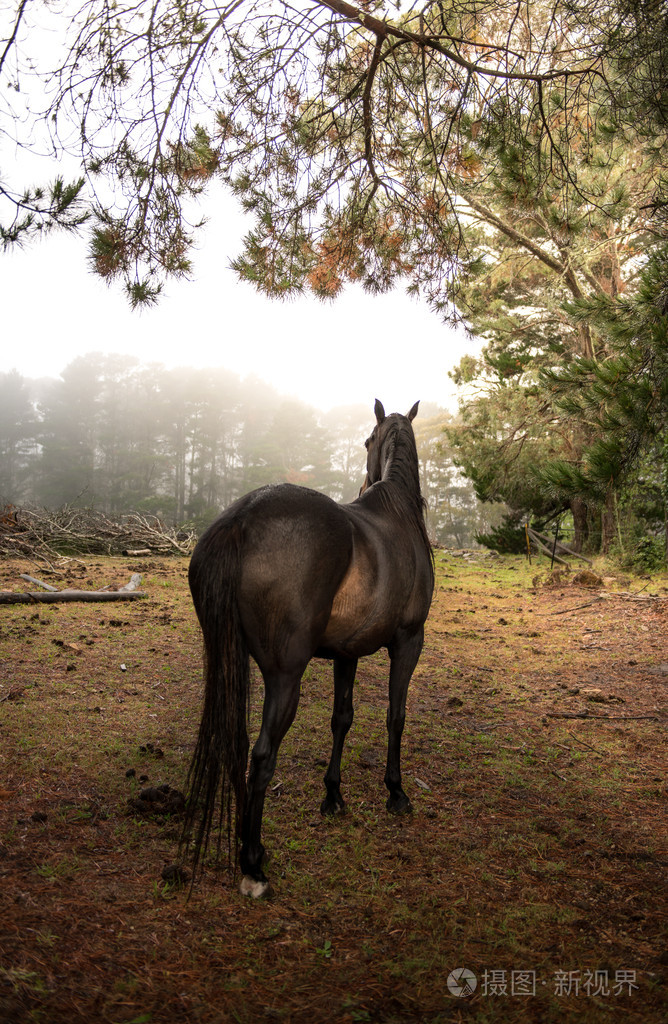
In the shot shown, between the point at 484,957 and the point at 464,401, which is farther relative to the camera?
the point at 464,401

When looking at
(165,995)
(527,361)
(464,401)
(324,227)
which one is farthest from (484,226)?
(165,995)

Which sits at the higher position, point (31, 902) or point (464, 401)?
point (464, 401)

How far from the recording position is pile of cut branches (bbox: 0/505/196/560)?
10.2m

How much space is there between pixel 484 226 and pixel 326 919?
13634 mm

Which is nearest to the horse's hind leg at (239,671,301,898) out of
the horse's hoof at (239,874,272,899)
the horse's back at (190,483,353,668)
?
the horse's hoof at (239,874,272,899)

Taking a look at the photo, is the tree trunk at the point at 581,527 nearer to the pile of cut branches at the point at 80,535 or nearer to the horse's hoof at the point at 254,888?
the pile of cut branches at the point at 80,535

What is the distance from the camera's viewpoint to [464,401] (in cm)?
1603

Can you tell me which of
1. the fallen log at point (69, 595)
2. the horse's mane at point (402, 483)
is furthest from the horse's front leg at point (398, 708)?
the fallen log at point (69, 595)

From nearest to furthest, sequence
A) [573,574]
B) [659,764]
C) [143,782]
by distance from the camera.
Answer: [143,782], [659,764], [573,574]

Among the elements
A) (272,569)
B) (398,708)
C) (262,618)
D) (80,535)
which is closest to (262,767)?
(262,618)

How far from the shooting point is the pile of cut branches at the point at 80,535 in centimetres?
1021

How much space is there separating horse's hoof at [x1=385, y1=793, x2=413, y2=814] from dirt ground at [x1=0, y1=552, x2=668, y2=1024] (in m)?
0.07

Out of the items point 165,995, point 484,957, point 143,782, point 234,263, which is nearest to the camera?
point 165,995

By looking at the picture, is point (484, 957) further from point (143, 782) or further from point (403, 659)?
point (143, 782)
